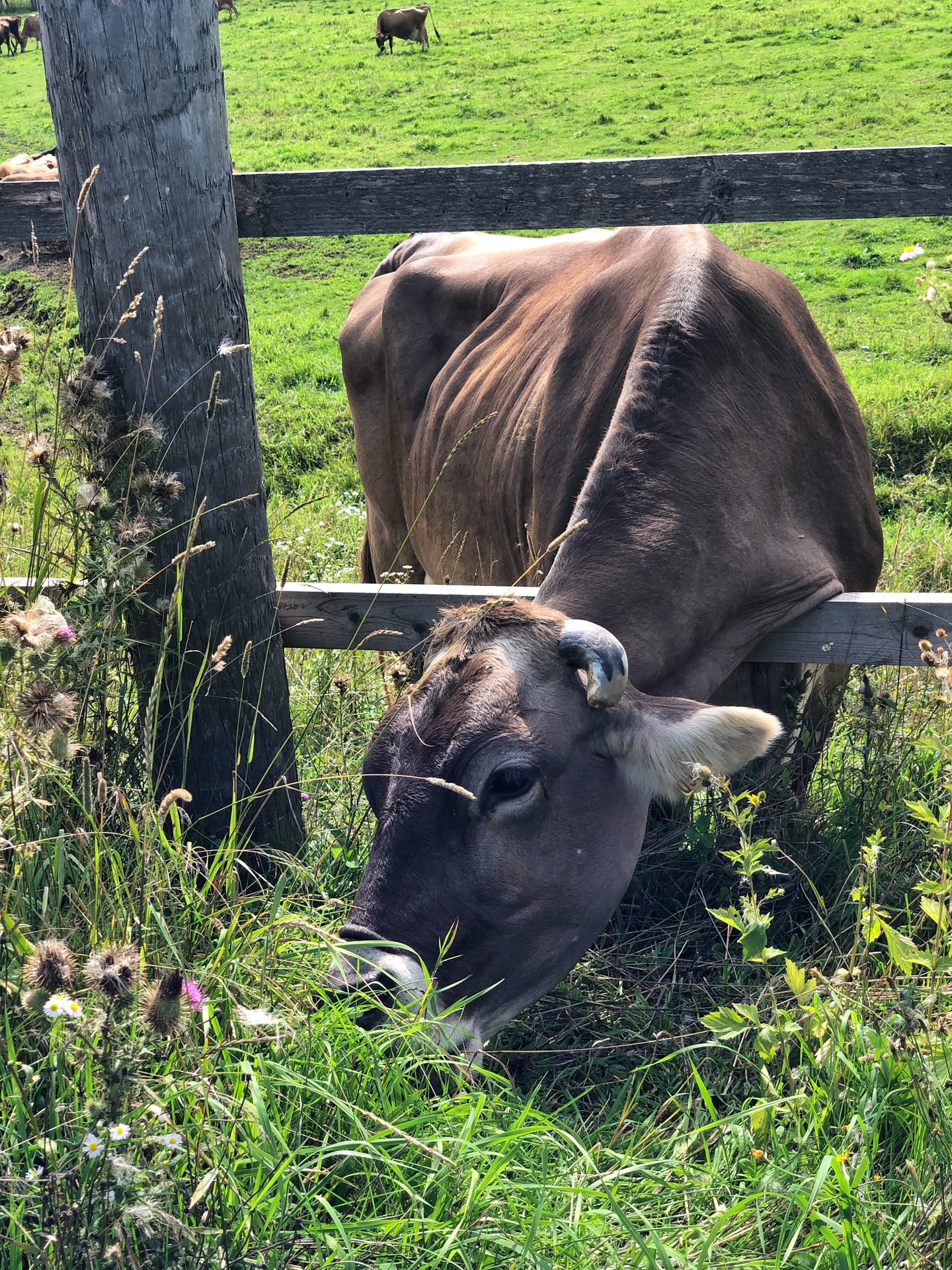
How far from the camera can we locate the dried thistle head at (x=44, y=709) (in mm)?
2072

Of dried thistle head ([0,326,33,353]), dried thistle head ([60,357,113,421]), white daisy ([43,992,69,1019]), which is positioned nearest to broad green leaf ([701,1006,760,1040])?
white daisy ([43,992,69,1019])

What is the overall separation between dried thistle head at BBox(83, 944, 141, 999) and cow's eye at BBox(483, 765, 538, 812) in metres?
1.16

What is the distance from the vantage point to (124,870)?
95.3 inches

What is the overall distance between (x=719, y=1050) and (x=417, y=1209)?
1118mm

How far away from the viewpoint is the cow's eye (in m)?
2.62

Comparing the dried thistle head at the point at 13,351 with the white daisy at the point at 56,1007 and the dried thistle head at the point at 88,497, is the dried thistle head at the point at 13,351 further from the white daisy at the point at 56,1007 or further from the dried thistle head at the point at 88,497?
the white daisy at the point at 56,1007

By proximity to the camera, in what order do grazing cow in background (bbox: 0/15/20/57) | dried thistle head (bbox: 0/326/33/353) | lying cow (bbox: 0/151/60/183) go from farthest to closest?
1. grazing cow in background (bbox: 0/15/20/57)
2. lying cow (bbox: 0/151/60/183)
3. dried thistle head (bbox: 0/326/33/353)

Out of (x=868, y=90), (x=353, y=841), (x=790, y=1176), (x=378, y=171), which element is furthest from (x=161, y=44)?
(x=868, y=90)

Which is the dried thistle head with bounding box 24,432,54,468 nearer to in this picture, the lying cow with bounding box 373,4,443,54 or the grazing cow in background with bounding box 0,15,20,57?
the lying cow with bounding box 373,4,443,54

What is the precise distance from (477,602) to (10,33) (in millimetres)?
42153

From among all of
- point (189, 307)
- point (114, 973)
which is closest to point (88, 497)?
point (189, 307)

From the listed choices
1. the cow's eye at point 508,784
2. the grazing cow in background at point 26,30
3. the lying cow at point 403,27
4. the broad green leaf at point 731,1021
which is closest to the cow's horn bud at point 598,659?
the cow's eye at point 508,784

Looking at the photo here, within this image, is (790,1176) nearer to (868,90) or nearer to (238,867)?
(238,867)

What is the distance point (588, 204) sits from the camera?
3.36 meters
